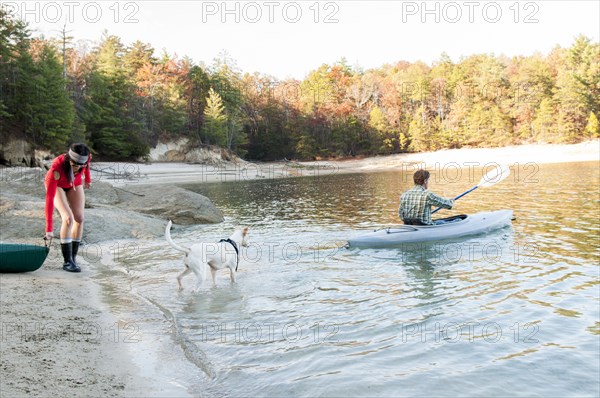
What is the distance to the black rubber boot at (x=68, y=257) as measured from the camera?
7.61m

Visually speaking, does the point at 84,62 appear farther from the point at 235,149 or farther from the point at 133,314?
the point at 133,314

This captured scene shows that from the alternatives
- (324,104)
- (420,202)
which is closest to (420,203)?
(420,202)

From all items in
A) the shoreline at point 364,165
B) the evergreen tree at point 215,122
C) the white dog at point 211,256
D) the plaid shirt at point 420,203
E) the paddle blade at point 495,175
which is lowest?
the white dog at point 211,256

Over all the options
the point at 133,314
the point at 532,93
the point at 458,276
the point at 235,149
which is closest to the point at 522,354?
the point at 458,276

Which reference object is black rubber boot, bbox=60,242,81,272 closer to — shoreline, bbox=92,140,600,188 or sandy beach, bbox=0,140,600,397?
sandy beach, bbox=0,140,600,397

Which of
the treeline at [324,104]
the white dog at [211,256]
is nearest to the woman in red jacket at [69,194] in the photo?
the white dog at [211,256]

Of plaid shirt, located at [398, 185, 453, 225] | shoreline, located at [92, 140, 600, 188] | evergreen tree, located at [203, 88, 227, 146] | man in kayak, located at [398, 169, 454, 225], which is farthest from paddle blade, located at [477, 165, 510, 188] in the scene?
evergreen tree, located at [203, 88, 227, 146]

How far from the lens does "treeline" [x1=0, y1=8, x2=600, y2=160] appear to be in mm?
47750

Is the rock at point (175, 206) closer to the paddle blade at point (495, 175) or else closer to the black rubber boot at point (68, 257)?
the black rubber boot at point (68, 257)

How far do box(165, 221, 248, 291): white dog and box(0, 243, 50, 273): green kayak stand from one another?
191 cm

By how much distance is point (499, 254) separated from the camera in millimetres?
9336

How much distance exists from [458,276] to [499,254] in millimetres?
2117

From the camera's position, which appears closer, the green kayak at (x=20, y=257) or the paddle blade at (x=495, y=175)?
the green kayak at (x=20, y=257)

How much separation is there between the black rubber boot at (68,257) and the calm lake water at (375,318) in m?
0.58
